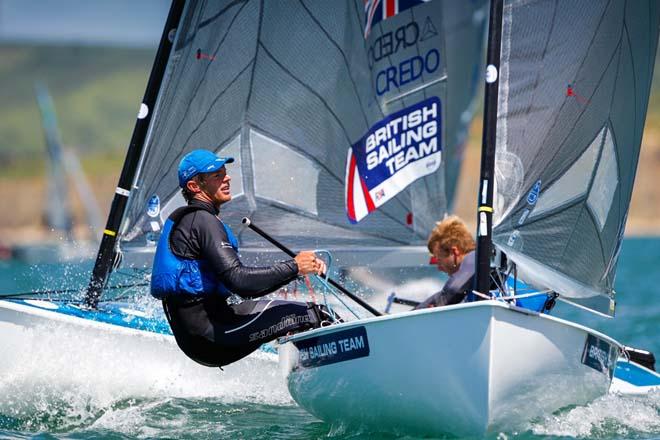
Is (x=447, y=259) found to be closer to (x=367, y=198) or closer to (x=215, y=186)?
(x=367, y=198)

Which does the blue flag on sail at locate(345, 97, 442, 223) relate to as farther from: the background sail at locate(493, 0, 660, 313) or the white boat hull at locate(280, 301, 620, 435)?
the white boat hull at locate(280, 301, 620, 435)

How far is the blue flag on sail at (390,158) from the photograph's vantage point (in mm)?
5879

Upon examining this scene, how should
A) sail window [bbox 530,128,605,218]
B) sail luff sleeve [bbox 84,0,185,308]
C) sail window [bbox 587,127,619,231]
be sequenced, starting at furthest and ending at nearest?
sail luff sleeve [bbox 84,0,185,308]
sail window [bbox 587,127,619,231]
sail window [bbox 530,128,605,218]

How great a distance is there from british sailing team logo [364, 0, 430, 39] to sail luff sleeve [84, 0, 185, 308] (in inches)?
43.8

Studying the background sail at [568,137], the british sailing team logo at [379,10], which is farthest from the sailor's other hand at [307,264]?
the british sailing team logo at [379,10]

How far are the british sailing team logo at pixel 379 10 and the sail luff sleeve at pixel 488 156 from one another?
1.87 m

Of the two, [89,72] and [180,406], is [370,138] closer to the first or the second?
[180,406]

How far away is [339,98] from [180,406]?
211 cm

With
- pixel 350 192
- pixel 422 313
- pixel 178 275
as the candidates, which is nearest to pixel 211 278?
pixel 178 275

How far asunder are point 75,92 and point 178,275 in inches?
4075

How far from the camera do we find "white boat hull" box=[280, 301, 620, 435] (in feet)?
11.7

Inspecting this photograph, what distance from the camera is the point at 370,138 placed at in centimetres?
591

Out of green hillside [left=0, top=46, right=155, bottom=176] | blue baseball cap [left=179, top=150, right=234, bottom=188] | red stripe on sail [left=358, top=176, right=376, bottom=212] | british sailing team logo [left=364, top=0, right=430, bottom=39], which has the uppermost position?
green hillside [left=0, top=46, right=155, bottom=176]

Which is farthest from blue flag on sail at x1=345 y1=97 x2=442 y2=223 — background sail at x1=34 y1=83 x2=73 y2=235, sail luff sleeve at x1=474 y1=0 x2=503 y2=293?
background sail at x1=34 y1=83 x2=73 y2=235
